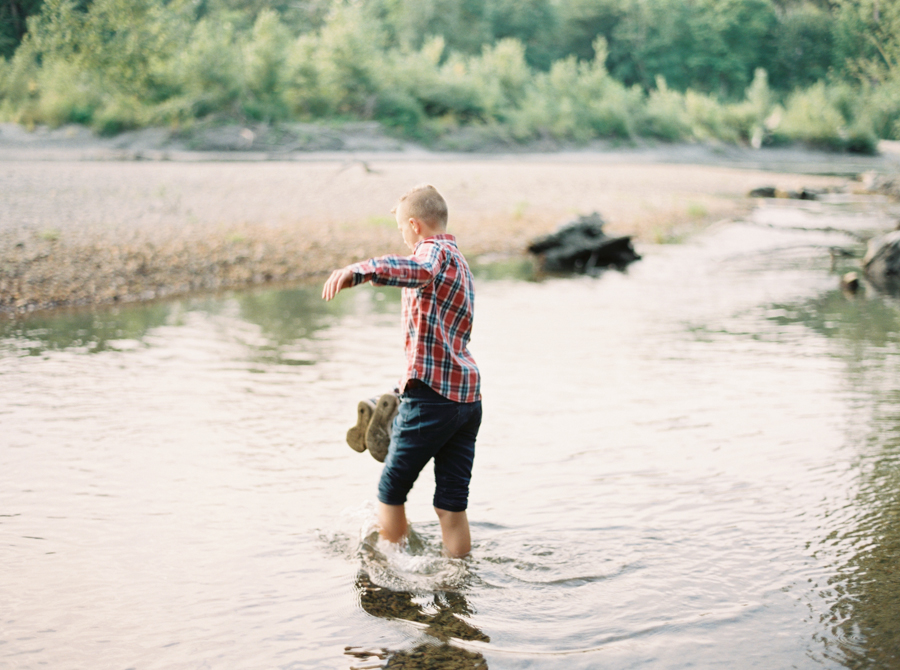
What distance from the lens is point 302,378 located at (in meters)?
6.42

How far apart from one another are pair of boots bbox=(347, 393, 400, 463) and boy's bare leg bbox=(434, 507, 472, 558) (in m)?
0.39

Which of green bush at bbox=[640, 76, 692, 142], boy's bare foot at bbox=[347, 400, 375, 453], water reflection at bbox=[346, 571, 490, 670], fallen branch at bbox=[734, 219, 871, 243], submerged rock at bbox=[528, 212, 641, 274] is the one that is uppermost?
green bush at bbox=[640, 76, 692, 142]

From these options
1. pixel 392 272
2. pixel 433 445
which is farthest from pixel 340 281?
pixel 433 445

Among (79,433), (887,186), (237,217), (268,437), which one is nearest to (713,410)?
(268,437)

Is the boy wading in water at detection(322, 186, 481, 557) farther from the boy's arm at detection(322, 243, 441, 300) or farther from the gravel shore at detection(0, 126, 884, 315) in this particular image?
the gravel shore at detection(0, 126, 884, 315)

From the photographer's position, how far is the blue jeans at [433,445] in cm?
310

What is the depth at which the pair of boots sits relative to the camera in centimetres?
356

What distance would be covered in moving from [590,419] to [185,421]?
2.75m

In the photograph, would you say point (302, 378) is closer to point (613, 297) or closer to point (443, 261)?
point (443, 261)

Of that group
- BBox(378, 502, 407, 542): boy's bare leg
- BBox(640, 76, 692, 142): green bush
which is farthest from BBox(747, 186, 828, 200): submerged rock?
BBox(378, 502, 407, 542): boy's bare leg

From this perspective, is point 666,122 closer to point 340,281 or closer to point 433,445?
point 433,445

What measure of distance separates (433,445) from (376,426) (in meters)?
0.51

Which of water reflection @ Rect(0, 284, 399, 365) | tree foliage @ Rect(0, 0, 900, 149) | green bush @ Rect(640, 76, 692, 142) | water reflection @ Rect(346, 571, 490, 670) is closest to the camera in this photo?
water reflection @ Rect(346, 571, 490, 670)

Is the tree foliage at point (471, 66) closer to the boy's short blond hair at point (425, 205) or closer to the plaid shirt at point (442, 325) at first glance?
the boy's short blond hair at point (425, 205)
